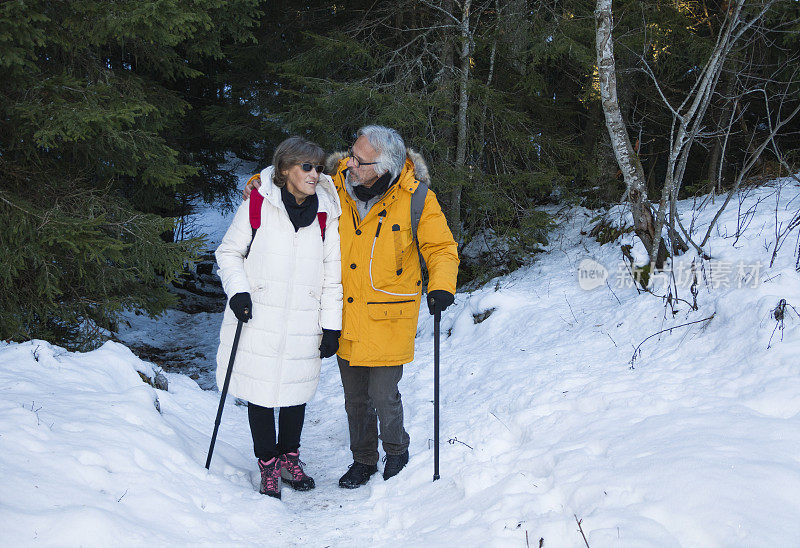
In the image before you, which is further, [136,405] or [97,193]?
[97,193]

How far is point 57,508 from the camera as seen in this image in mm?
2562

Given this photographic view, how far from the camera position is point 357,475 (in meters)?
3.83

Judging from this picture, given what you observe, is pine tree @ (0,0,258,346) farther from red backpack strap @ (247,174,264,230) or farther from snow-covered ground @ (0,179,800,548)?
red backpack strap @ (247,174,264,230)

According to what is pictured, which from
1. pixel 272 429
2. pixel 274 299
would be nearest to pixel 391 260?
pixel 274 299

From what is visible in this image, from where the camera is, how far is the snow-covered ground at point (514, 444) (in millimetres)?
2492

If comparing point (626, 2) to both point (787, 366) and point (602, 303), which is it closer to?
point (602, 303)

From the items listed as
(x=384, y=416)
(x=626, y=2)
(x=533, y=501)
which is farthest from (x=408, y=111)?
(x=533, y=501)

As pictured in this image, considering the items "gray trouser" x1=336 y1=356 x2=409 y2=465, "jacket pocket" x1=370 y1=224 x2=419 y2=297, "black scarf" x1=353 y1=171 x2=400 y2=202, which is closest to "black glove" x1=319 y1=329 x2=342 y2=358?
"gray trouser" x1=336 y1=356 x2=409 y2=465

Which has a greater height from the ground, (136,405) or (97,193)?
(97,193)

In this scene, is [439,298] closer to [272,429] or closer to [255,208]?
[255,208]

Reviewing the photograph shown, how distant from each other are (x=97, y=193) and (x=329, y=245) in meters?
4.11

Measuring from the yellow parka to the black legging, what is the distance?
56 cm

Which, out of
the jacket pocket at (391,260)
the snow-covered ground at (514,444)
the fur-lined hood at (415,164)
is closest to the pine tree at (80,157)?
the snow-covered ground at (514,444)

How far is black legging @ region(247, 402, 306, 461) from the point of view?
3.57m
